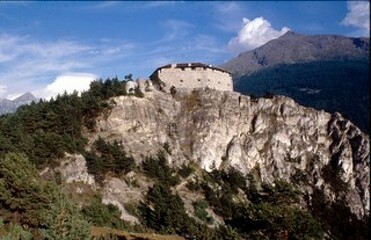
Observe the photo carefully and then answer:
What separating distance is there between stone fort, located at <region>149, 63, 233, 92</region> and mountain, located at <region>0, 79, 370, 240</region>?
769 centimetres

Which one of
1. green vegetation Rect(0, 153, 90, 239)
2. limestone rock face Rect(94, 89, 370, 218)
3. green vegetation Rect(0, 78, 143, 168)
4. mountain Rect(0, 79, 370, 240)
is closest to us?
green vegetation Rect(0, 153, 90, 239)

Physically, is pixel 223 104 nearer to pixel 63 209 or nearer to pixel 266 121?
pixel 266 121

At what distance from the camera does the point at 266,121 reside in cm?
10975

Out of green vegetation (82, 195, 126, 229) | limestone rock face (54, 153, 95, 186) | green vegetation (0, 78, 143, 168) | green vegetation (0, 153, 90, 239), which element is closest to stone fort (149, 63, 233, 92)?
green vegetation (0, 78, 143, 168)

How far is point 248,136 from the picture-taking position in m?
107

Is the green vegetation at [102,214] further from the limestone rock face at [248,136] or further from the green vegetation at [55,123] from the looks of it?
the limestone rock face at [248,136]

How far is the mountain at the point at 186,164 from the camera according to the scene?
40438 mm

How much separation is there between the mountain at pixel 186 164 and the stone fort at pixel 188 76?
7691mm

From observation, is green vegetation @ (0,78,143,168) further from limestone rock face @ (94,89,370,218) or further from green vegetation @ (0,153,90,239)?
green vegetation @ (0,153,90,239)

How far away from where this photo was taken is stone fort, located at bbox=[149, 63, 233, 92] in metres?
112

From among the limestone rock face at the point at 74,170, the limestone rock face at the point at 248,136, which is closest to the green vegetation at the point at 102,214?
the limestone rock face at the point at 74,170

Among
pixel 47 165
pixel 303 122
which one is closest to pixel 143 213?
pixel 47 165

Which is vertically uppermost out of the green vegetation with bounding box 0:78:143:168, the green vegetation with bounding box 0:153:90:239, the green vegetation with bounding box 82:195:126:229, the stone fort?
the stone fort

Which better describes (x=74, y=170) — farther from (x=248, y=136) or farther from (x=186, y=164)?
(x=248, y=136)
